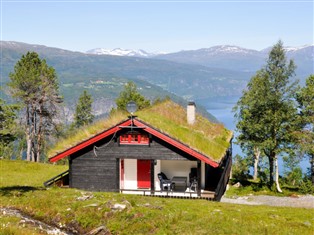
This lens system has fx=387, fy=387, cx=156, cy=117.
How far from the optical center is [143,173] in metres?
26.2

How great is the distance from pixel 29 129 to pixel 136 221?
4617cm

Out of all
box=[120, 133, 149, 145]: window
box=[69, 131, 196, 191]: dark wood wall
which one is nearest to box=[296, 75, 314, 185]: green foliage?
box=[120, 133, 149, 145]: window

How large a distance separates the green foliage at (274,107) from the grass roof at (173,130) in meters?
2.93

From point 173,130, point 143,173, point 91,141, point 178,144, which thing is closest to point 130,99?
point 143,173

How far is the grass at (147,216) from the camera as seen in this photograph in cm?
1638

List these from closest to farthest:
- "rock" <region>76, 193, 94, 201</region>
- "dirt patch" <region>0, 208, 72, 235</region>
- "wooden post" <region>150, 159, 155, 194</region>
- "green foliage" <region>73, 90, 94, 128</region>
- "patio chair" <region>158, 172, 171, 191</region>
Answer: "dirt patch" <region>0, 208, 72, 235</region> < "rock" <region>76, 193, 94, 201</region> < "patio chair" <region>158, 172, 171, 191</region> < "wooden post" <region>150, 159, 155, 194</region> < "green foliage" <region>73, 90, 94, 128</region>

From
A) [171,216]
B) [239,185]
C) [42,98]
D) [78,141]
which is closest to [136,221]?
[171,216]

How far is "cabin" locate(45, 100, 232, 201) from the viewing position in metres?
24.4

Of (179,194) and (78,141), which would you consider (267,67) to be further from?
(78,141)

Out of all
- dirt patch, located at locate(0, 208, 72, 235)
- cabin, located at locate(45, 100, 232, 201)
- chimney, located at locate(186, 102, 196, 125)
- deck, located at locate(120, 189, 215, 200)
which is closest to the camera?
dirt patch, located at locate(0, 208, 72, 235)

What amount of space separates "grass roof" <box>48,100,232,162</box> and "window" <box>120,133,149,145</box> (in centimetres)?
101

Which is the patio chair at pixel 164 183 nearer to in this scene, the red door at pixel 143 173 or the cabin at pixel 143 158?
the cabin at pixel 143 158

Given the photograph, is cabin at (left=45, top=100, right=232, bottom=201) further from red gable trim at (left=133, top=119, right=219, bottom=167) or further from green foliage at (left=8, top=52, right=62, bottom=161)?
green foliage at (left=8, top=52, right=62, bottom=161)

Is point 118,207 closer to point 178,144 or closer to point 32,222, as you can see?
point 32,222
